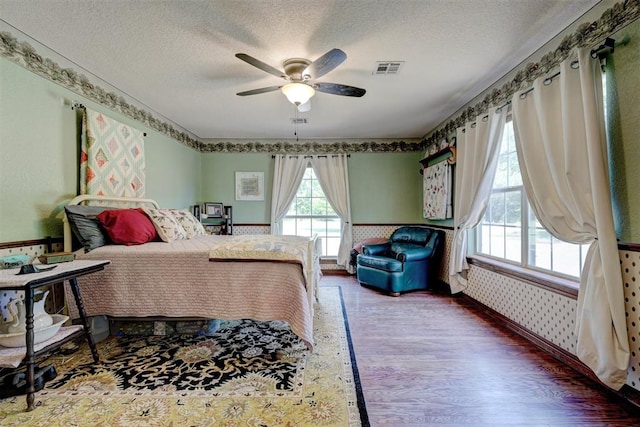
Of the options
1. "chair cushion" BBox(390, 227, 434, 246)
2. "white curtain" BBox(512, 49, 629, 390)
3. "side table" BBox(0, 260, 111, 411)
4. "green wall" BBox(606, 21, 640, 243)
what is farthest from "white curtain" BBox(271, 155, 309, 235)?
"green wall" BBox(606, 21, 640, 243)

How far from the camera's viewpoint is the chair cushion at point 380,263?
12.8 feet

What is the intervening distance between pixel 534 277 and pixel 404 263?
1.66 m

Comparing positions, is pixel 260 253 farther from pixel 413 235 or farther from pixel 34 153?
pixel 413 235

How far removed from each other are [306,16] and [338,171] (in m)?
3.32

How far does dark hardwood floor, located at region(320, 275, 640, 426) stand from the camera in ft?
5.28

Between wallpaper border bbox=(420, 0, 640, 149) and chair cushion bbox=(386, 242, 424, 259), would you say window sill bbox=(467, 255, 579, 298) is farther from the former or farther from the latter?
wallpaper border bbox=(420, 0, 640, 149)

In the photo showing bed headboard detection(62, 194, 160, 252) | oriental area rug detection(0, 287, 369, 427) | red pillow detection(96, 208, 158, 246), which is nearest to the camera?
oriental area rug detection(0, 287, 369, 427)

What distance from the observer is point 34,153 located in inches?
89.1

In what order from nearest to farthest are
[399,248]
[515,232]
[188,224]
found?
[515,232], [188,224], [399,248]

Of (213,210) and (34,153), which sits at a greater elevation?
(34,153)

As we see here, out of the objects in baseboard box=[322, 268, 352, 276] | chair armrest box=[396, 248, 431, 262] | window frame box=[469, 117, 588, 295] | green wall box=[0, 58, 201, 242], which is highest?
green wall box=[0, 58, 201, 242]

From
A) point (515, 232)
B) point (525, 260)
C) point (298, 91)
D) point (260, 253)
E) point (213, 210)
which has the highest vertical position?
point (298, 91)

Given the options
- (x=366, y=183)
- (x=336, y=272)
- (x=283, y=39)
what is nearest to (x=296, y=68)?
(x=283, y=39)

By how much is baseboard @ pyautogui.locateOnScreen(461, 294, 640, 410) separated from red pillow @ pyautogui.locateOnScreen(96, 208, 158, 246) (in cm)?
367
